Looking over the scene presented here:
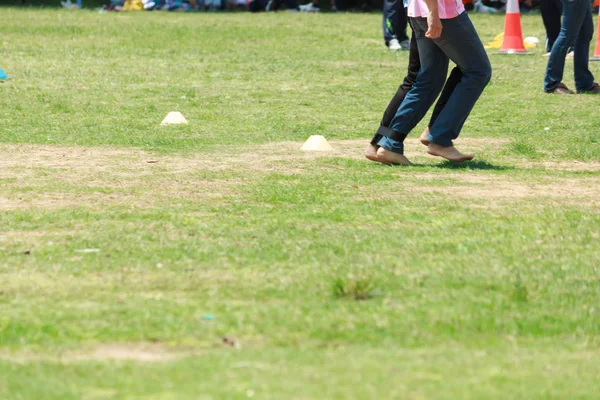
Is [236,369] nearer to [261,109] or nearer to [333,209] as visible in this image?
[333,209]

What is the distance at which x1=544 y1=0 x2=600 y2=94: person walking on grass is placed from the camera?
11.7 m

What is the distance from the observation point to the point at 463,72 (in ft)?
25.2

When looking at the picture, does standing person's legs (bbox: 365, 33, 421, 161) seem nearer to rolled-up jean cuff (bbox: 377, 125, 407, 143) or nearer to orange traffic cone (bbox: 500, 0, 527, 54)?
rolled-up jean cuff (bbox: 377, 125, 407, 143)

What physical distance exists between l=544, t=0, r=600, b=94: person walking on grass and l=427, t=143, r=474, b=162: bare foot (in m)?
4.24

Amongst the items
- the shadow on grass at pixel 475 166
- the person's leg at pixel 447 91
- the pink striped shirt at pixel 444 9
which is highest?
the pink striped shirt at pixel 444 9

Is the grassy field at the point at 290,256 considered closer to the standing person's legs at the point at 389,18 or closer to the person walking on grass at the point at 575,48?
the person walking on grass at the point at 575,48

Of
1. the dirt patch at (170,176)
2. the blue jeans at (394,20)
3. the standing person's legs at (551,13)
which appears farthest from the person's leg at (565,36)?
the blue jeans at (394,20)

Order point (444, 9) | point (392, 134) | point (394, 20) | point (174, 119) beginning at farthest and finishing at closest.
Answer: point (394, 20), point (174, 119), point (392, 134), point (444, 9)

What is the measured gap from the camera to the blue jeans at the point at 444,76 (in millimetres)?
7410

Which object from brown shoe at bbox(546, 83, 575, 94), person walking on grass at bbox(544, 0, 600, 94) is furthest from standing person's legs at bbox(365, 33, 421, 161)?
brown shoe at bbox(546, 83, 575, 94)

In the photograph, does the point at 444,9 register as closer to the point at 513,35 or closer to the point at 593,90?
the point at 593,90

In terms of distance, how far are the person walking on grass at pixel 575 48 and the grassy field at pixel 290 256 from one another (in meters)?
0.91

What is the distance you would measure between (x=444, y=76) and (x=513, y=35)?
9.30 meters

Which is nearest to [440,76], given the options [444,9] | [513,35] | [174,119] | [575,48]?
[444,9]
